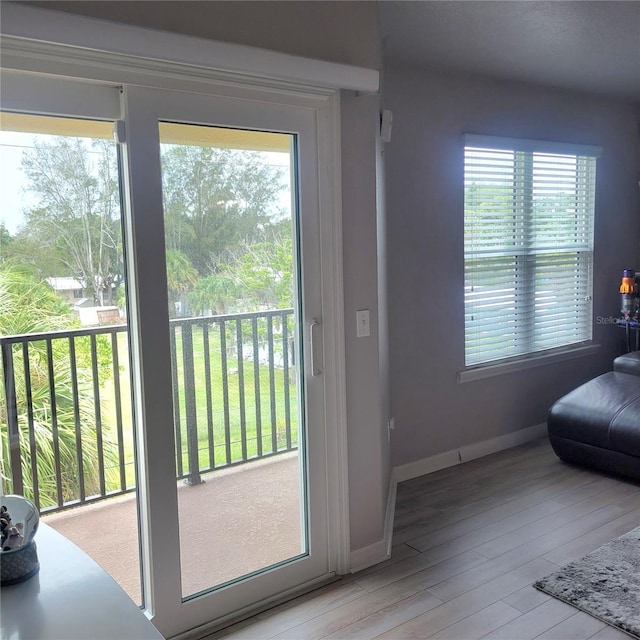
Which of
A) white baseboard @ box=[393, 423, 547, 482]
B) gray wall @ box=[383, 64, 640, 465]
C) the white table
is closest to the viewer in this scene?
the white table

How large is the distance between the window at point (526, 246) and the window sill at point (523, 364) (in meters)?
0.05

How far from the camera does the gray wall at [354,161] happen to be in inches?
82.4

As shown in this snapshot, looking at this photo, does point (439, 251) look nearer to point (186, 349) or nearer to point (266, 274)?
point (266, 274)

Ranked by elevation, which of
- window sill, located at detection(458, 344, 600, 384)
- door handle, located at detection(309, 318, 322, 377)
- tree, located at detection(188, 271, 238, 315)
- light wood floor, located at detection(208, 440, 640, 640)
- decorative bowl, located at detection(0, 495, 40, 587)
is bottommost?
light wood floor, located at detection(208, 440, 640, 640)

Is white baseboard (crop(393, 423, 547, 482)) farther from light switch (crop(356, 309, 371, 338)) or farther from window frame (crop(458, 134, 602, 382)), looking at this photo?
light switch (crop(356, 309, 371, 338))

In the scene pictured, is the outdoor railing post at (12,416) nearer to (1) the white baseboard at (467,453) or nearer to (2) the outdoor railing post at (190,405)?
(2) the outdoor railing post at (190,405)

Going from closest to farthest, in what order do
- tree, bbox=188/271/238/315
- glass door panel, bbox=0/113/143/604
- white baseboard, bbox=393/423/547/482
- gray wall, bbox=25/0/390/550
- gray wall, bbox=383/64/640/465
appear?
glass door panel, bbox=0/113/143/604
gray wall, bbox=25/0/390/550
tree, bbox=188/271/238/315
gray wall, bbox=383/64/640/465
white baseboard, bbox=393/423/547/482

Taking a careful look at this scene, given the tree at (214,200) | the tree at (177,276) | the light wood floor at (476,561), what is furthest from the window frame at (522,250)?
the tree at (177,276)

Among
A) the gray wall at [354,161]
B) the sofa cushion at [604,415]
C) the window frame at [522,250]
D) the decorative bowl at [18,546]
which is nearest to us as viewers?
the decorative bowl at [18,546]

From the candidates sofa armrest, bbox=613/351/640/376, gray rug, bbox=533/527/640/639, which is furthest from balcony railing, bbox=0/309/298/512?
sofa armrest, bbox=613/351/640/376

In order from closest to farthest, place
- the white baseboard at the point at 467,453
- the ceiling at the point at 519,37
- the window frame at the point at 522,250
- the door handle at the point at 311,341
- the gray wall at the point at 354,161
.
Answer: the gray wall at the point at 354,161 < the door handle at the point at 311,341 < the ceiling at the point at 519,37 < the white baseboard at the point at 467,453 < the window frame at the point at 522,250

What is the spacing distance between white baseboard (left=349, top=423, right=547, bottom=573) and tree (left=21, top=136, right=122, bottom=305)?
1572 millimetres

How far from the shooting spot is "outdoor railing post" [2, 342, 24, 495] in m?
1.90

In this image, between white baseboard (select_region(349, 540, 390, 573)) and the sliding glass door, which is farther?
white baseboard (select_region(349, 540, 390, 573))
